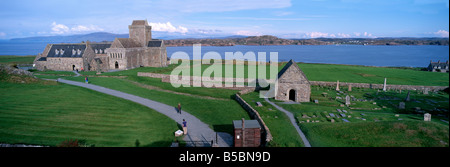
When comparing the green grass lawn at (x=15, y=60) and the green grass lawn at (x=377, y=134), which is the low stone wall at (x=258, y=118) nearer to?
the green grass lawn at (x=377, y=134)

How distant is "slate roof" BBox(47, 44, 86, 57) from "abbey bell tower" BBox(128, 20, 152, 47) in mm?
12850

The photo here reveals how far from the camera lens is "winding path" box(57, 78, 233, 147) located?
1739 cm

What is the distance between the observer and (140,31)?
64.2 m

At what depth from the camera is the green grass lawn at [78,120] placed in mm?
16625

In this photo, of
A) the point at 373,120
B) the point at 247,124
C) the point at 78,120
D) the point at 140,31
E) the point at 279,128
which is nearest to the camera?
the point at 247,124

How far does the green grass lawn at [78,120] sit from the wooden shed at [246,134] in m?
4.94

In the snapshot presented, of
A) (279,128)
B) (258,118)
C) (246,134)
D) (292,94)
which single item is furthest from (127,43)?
(246,134)

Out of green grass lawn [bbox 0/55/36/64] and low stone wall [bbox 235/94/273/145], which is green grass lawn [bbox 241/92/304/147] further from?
green grass lawn [bbox 0/55/36/64]

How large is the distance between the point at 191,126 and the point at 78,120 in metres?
9.22

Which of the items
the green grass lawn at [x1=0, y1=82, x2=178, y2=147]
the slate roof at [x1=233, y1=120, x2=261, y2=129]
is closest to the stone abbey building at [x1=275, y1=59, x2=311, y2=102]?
the slate roof at [x1=233, y1=120, x2=261, y2=129]

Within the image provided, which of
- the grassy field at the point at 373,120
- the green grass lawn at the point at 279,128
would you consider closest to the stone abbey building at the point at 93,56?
the green grass lawn at the point at 279,128

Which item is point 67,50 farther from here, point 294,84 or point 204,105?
point 294,84
